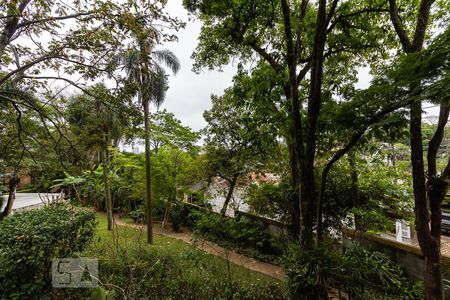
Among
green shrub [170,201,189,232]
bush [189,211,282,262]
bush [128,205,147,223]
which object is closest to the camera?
bush [128,205,147,223]

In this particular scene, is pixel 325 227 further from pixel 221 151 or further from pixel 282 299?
pixel 221 151

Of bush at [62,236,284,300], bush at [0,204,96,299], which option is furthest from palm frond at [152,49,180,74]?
bush at [62,236,284,300]

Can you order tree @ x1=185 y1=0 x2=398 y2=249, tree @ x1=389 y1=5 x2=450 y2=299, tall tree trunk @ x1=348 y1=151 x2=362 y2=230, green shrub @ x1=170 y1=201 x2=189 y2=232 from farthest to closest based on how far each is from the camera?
green shrub @ x1=170 y1=201 x2=189 y2=232 → tall tree trunk @ x1=348 y1=151 x2=362 y2=230 → tree @ x1=185 y1=0 x2=398 y2=249 → tree @ x1=389 y1=5 x2=450 y2=299

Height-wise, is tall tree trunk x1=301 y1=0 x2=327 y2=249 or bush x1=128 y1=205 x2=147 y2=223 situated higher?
tall tree trunk x1=301 y1=0 x2=327 y2=249

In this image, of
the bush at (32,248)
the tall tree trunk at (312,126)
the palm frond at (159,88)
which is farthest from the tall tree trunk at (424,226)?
the palm frond at (159,88)

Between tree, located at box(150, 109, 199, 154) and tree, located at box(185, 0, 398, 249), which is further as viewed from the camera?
tree, located at box(150, 109, 199, 154)

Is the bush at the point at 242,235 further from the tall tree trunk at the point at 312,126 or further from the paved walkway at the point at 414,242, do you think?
the tall tree trunk at the point at 312,126

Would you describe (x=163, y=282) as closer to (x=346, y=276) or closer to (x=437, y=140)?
(x=346, y=276)

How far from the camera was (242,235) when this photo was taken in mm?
7695

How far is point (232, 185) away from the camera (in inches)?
354

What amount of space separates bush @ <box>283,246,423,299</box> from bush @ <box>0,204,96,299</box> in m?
4.00

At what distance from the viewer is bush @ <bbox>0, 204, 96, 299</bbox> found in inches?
126

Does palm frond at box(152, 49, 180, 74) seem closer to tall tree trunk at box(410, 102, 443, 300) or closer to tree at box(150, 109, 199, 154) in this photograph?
tree at box(150, 109, 199, 154)

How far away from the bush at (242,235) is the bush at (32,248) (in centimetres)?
454
